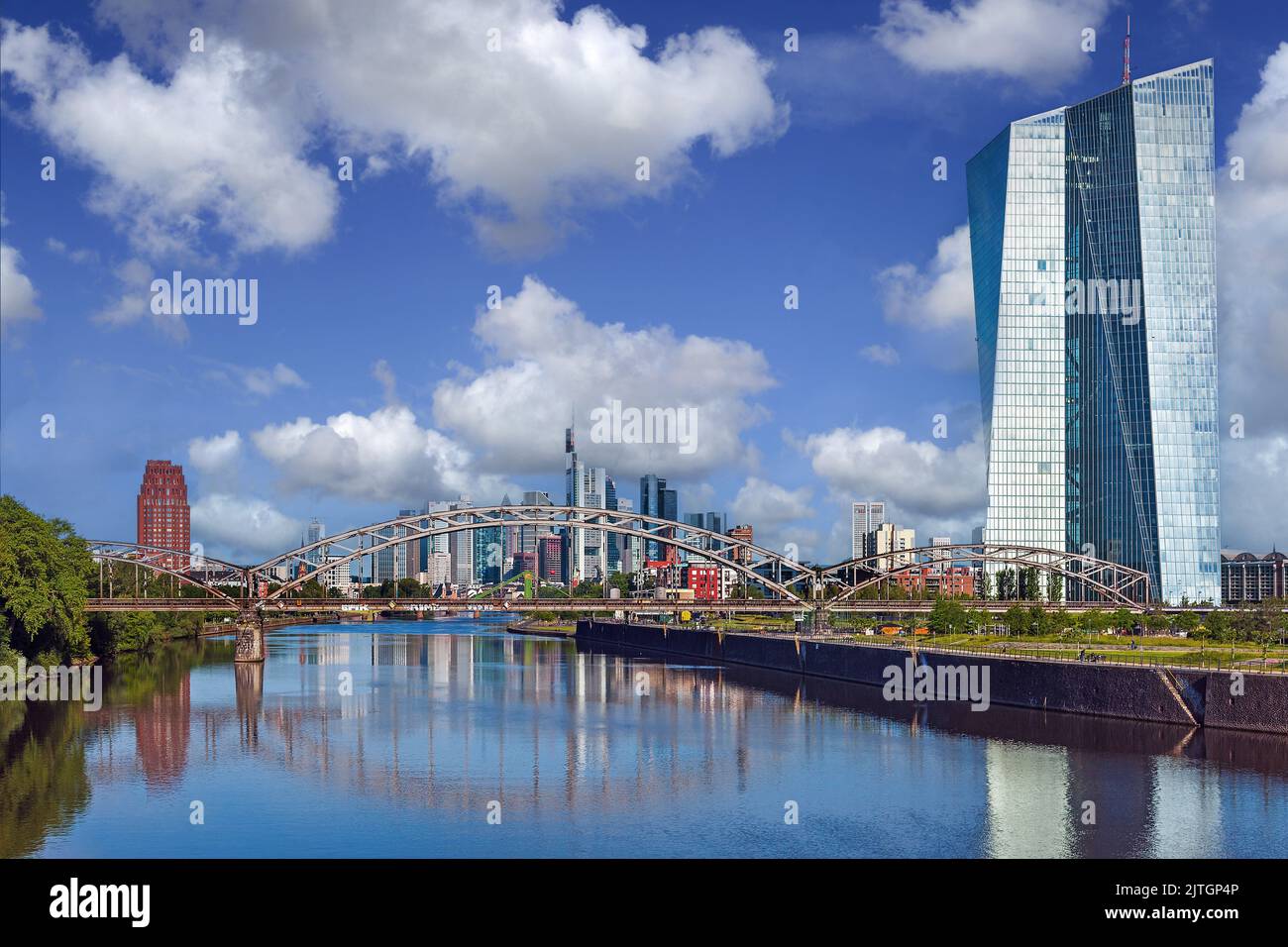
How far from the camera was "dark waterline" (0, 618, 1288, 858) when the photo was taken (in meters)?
34.2

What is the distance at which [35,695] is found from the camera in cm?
6525

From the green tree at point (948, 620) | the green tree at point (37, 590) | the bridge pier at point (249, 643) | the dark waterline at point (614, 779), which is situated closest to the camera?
the dark waterline at point (614, 779)

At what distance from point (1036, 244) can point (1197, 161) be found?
63.5ft

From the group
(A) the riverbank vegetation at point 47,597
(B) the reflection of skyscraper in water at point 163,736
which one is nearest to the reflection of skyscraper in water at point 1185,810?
(B) the reflection of skyscraper in water at point 163,736

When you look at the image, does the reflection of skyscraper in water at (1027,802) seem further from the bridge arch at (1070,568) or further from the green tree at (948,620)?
the bridge arch at (1070,568)

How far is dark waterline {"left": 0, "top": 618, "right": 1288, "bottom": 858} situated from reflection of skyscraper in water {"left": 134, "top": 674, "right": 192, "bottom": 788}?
22 centimetres

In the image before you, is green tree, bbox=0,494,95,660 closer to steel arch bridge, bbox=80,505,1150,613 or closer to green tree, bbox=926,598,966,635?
steel arch bridge, bbox=80,505,1150,613

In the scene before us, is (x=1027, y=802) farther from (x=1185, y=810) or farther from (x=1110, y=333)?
(x=1110, y=333)

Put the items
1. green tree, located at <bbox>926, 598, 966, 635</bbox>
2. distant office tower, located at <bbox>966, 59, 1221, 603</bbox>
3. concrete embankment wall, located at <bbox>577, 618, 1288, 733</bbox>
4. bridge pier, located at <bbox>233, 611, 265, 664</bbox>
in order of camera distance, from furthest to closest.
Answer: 1. distant office tower, located at <bbox>966, 59, 1221, 603</bbox>
2. bridge pier, located at <bbox>233, 611, 265, 664</bbox>
3. green tree, located at <bbox>926, 598, 966, 635</bbox>
4. concrete embankment wall, located at <bbox>577, 618, 1288, 733</bbox>

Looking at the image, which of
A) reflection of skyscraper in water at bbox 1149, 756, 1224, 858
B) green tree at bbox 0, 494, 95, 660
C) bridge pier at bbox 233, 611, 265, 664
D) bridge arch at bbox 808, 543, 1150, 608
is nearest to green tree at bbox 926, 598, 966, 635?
bridge arch at bbox 808, 543, 1150, 608

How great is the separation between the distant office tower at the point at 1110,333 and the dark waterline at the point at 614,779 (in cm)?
7441

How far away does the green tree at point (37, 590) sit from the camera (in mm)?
68375
